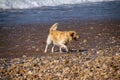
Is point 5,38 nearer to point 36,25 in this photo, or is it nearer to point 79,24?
point 36,25

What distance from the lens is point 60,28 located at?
1766 centimetres

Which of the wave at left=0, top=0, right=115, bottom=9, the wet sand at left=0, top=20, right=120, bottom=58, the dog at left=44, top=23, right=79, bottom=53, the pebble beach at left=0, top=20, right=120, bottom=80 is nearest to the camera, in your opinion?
the pebble beach at left=0, top=20, right=120, bottom=80

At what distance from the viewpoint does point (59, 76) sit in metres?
7.61

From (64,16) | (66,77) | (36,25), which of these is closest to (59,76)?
(66,77)

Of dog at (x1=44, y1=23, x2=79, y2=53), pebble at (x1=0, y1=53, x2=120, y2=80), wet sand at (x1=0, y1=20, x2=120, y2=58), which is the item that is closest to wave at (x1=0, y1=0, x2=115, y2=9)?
wet sand at (x1=0, y1=20, x2=120, y2=58)

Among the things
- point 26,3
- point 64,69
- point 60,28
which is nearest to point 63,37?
point 64,69

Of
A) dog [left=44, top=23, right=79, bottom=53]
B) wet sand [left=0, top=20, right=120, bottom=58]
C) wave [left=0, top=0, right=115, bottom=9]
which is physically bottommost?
wet sand [left=0, top=20, right=120, bottom=58]

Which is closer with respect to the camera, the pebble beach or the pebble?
the pebble

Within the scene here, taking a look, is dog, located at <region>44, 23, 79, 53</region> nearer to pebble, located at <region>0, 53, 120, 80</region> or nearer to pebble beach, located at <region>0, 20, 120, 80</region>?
pebble beach, located at <region>0, 20, 120, 80</region>

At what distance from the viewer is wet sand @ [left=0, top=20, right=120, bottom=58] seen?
11.8m

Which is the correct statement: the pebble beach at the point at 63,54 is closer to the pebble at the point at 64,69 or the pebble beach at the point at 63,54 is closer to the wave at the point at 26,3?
the pebble at the point at 64,69

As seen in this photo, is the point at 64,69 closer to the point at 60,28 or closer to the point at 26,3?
the point at 60,28

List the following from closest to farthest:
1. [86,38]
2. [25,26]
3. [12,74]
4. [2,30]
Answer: [12,74]
[86,38]
[2,30]
[25,26]

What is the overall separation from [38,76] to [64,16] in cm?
1500
